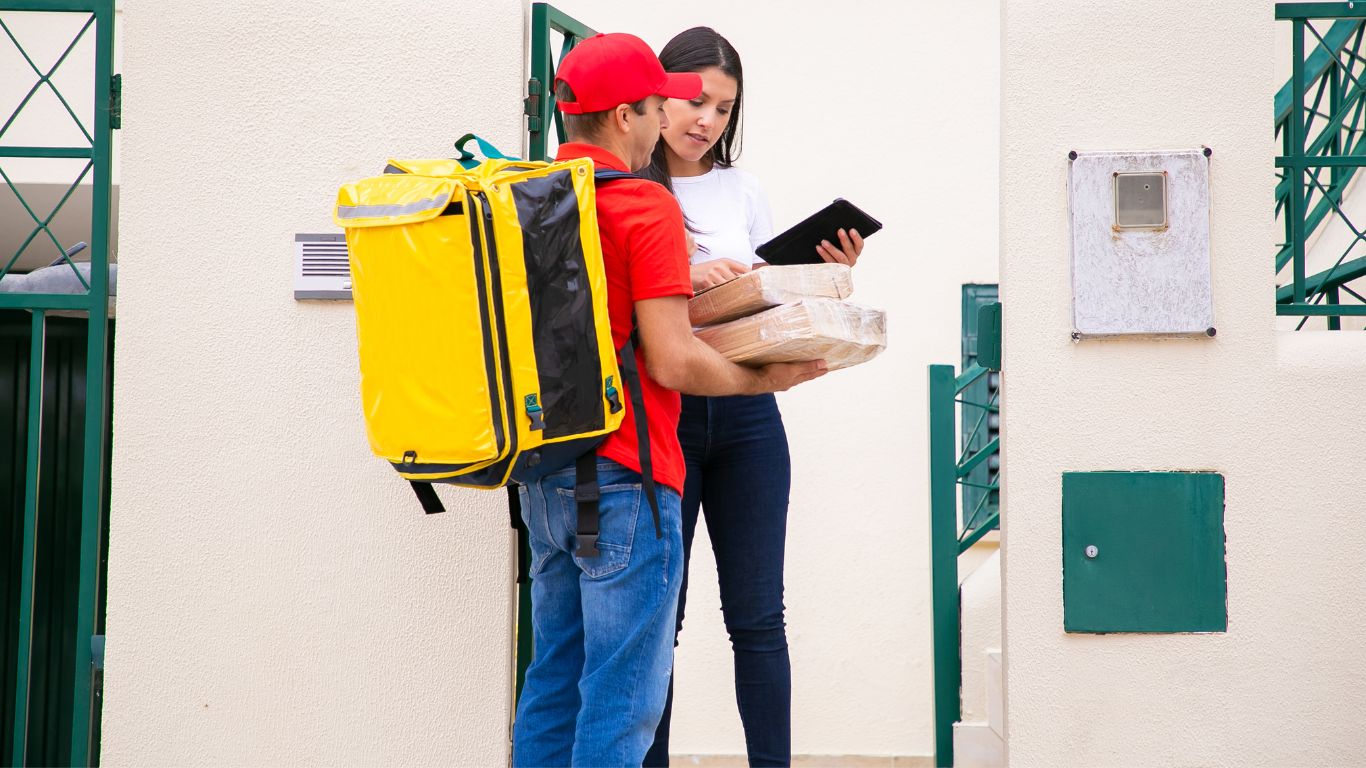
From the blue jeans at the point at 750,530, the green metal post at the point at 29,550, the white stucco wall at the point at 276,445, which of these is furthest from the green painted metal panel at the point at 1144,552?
the green metal post at the point at 29,550

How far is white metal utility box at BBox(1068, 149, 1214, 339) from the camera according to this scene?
2744 millimetres

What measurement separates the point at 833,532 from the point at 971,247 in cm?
152

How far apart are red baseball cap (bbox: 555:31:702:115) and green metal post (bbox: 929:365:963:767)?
217 cm

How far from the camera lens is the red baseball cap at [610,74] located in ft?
6.96

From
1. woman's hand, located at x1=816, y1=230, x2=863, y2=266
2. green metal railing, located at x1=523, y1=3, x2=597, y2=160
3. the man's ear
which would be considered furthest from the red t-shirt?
green metal railing, located at x1=523, y1=3, x2=597, y2=160

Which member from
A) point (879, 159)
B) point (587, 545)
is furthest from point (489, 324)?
point (879, 159)

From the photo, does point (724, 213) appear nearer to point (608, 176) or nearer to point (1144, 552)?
point (608, 176)

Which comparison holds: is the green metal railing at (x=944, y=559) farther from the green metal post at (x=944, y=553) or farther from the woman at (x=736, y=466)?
the woman at (x=736, y=466)

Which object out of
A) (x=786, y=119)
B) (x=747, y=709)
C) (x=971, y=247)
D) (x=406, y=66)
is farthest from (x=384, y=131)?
(x=971, y=247)

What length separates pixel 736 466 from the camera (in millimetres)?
2600

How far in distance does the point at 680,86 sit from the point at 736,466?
817mm

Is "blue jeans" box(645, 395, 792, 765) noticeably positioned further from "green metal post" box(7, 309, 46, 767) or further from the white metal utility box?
"green metal post" box(7, 309, 46, 767)

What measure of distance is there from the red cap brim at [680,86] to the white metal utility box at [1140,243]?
979mm

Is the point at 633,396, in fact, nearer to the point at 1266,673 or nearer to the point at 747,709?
the point at 747,709
